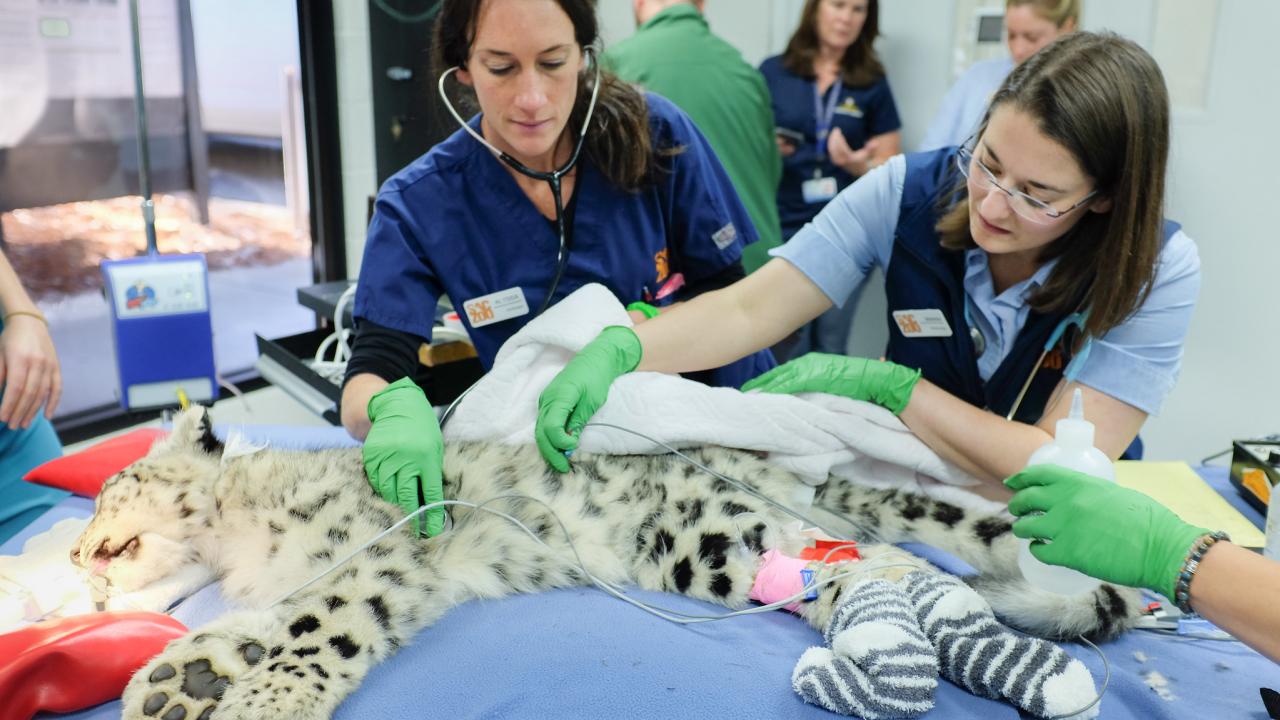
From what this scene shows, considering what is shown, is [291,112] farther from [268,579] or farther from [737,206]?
[268,579]

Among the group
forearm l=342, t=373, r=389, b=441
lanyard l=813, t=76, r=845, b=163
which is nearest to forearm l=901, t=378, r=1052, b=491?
forearm l=342, t=373, r=389, b=441

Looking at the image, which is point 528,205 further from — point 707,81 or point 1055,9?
point 1055,9

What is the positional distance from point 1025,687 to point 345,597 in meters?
0.90

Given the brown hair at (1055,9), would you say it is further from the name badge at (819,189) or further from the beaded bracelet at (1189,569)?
the beaded bracelet at (1189,569)

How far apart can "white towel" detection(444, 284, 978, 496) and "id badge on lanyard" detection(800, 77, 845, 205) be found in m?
2.15

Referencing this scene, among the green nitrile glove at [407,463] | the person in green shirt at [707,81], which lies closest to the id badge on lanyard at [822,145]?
the person in green shirt at [707,81]

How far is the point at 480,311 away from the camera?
71.9 inches

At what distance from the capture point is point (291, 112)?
11.5 ft

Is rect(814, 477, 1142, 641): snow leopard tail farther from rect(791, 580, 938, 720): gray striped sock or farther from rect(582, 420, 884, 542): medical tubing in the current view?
rect(791, 580, 938, 720): gray striped sock

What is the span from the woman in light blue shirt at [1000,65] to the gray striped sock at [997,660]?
6.50 feet

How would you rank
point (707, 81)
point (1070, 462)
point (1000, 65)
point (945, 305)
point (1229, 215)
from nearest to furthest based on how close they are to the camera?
point (1070, 462) → point (945, 305) → point (707, 81) → point (1229, 215) → point (1000, 65)

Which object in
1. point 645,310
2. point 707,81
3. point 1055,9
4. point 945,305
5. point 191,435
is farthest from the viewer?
point 1055,9

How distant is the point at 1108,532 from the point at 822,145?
9.12 ft

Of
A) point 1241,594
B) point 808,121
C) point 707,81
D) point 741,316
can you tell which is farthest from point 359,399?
point 808,121
